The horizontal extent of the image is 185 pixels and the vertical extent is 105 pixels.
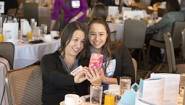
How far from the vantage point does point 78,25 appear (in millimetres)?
2477

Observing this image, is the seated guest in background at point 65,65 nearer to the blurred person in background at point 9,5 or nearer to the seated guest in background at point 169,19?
the seated guest in background at point 169,19

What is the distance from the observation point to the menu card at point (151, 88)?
1.70 meters

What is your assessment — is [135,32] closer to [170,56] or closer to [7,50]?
[170,56]

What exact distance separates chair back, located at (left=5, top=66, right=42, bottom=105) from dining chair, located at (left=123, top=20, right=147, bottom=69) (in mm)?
3423

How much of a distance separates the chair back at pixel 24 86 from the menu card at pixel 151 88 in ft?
2.88

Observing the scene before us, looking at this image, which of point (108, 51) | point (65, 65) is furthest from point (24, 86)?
point (108, 51)

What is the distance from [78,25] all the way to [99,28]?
0.29 m

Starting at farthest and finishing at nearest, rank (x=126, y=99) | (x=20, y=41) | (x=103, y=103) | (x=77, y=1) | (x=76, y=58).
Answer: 1. (x=77, y=1)
2. (x=20, y=41)
3. (x=76, y=58)
4. (x=103, y=103)
5. (x=126, y=99)

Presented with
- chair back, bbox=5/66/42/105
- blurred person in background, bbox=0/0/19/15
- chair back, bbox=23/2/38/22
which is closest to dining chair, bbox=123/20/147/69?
blurred person in background, bbox=0/0/19/15

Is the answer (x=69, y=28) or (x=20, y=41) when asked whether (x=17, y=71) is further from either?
(x=20, y=41)

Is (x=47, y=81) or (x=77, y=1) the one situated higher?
(x=77, y=1)

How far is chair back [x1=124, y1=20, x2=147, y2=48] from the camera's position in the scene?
18.3 feet

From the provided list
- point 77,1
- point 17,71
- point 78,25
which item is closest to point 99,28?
point 78,25

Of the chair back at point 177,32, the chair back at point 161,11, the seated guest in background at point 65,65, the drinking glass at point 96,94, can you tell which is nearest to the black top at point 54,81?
the seated guest in background at point 65,65
